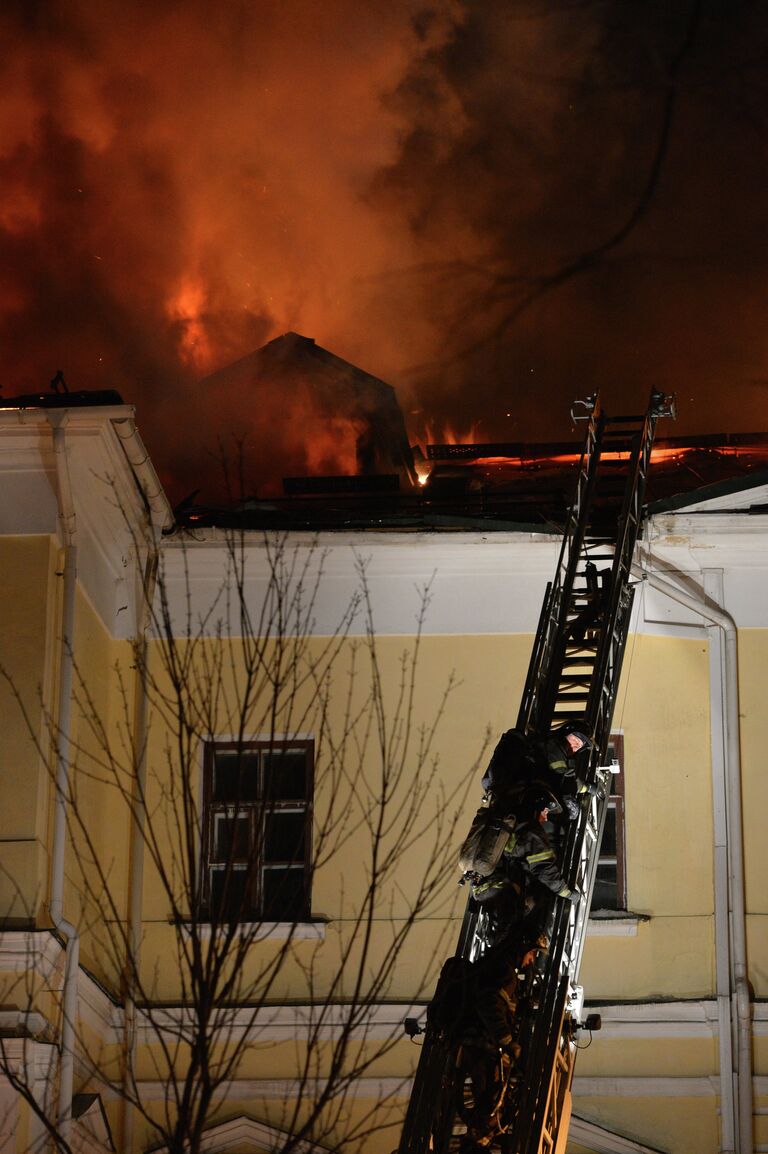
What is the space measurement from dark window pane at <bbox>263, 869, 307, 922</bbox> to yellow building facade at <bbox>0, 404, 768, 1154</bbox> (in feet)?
0.10

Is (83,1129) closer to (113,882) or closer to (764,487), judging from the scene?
(113,882)

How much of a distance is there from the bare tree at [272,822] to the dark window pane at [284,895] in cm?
2

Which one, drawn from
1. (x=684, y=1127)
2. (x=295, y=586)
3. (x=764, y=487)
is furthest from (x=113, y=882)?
(x=764, y=487)

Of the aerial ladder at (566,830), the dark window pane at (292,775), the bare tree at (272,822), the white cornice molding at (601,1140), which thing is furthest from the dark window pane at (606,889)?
the dark window pane at (292,775)

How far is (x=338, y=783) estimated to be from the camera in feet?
42.4

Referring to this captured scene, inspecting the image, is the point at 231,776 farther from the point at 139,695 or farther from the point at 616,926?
the point at 616,926

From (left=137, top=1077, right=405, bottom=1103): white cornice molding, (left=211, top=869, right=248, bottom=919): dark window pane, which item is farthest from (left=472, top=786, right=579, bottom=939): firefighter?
(left=137, top=1077, right=405, bottom=1103): white cornice molding

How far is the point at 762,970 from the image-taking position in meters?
12.4

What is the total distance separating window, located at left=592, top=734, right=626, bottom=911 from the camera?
42.4ft

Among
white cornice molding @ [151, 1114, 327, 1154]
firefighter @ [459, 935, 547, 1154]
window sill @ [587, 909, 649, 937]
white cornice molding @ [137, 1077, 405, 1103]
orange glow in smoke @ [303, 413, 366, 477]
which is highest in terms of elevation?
orange glow in smoke @ [303, 413, 366, 477]

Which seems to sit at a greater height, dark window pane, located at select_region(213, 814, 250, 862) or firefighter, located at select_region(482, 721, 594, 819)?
firefighter, located at select_region(482, 721, 594, 819)

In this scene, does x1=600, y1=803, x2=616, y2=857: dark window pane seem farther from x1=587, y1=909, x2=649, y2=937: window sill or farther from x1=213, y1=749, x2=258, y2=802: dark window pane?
x1=213, y1=749, x2=258, y2=802: dark window pane

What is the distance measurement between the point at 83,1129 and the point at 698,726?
5.75 metres

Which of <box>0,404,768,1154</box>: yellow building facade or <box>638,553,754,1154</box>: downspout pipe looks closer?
<box>0,404,768,1154</box>: yellow building facade
